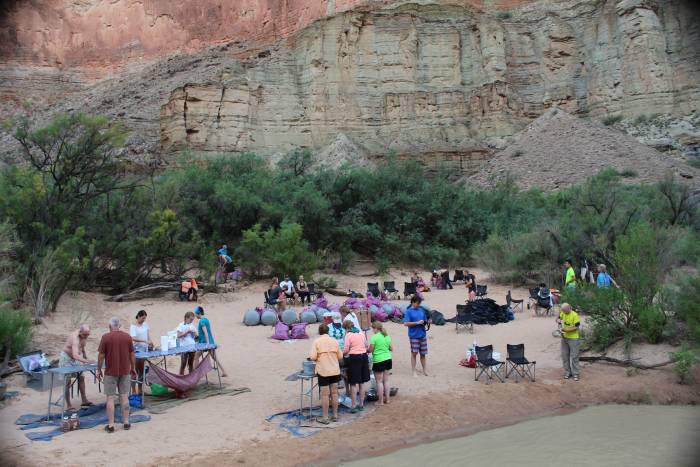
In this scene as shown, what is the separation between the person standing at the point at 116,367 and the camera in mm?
7707

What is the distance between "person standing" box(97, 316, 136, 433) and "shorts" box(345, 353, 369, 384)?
3059 millimetres

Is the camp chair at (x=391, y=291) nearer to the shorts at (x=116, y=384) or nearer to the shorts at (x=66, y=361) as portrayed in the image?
the shorts at (x=66, y=361)

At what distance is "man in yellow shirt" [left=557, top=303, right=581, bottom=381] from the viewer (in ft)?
33.8

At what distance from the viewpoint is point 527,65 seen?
189 ft

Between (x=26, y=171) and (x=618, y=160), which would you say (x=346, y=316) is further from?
(x=618, y=160)

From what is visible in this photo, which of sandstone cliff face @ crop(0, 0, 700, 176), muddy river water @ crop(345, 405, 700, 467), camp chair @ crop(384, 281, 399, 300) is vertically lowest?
muddy river water @ crop(345, 405, 700, 467)

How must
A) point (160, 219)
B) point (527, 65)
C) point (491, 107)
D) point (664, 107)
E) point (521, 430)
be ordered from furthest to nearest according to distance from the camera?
point (527, 65)
point (491, 107)
point (664, 107)
point (160, 219)
point (521, 430)

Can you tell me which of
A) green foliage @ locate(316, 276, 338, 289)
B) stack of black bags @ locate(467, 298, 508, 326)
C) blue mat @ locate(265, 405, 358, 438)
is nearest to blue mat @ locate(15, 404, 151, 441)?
blue mat @ locate(265, 405, 358, 438)

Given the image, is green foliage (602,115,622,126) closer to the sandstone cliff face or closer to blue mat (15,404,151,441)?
the sandstone cliff face

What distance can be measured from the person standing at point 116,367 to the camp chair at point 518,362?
6341 mm

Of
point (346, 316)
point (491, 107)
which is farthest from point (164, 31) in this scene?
point (346, 316)

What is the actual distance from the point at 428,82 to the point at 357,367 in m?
49.7

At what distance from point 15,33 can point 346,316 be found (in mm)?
71976

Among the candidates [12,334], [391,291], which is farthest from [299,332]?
[391,291]
